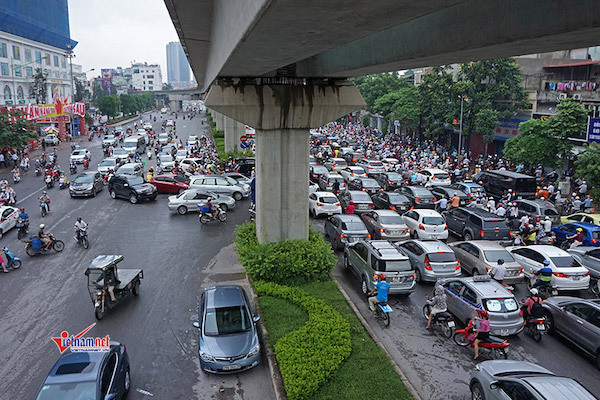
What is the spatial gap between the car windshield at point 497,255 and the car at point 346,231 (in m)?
4.44

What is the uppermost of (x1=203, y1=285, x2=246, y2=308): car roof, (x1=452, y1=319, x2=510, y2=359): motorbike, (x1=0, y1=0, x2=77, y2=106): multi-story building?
(x1=0, y1=0, x2=77, y2=106): multi-story building

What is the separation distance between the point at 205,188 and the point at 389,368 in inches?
768

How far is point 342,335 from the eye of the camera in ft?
36.7

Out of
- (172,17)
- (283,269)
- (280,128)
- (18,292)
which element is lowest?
(18,292)

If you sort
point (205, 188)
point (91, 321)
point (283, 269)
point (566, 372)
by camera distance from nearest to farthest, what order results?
point (566, 372)
point (91, 321)
point (283, 269)
point (205, 188)

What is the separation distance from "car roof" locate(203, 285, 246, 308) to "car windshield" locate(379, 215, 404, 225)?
9523 mm

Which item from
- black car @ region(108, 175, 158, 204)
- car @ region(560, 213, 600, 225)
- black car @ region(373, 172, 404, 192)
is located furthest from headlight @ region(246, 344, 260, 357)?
black car @ region(373, 172, 404, 192)

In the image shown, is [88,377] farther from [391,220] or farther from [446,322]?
[391,220]

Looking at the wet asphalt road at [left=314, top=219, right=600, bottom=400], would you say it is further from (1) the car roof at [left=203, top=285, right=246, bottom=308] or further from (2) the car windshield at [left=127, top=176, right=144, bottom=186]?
(2) the car windshield at [left=127, top=176, right=144, bottom=186]

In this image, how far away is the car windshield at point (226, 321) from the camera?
10898mm

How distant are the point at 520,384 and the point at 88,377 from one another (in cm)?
755

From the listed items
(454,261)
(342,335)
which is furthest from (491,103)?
(342,335)

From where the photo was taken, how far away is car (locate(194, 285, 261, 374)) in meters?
10.2

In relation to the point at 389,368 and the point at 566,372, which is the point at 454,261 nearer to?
the point at 566,372
